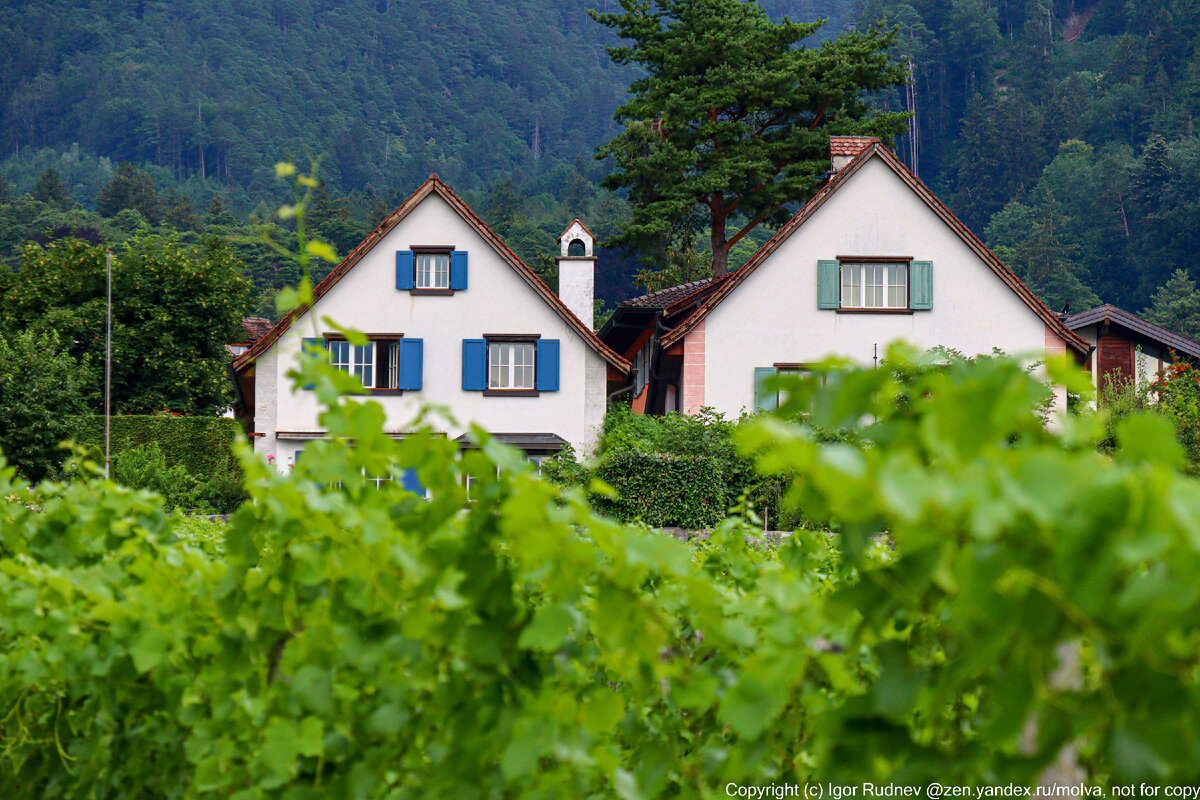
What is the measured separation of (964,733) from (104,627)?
62.3 inches

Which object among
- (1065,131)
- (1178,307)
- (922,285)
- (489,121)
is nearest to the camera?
(922,285)

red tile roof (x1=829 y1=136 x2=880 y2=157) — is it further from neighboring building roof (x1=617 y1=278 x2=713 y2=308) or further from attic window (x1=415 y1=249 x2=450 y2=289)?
attic window (x1=415 y1=249 x2=450 y2=289)

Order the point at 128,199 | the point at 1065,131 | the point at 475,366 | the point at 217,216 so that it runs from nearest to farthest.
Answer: the point at 475,366, the point at 1065,131, the point at 217,216, the point at 128,199

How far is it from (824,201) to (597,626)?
24137 millimetres

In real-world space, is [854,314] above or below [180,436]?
above

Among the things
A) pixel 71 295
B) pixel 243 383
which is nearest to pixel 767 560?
pixel 243 383

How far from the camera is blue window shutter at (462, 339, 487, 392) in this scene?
25922mm

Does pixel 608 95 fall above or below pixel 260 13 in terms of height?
below

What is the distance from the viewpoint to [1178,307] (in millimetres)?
62938

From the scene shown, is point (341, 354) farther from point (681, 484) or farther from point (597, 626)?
point (597, 626)

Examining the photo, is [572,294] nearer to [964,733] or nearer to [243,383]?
[243,383]

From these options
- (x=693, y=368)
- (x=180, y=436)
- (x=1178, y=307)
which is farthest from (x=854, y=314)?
(x=1178, y=307)

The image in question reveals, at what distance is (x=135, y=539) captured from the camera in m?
2.31

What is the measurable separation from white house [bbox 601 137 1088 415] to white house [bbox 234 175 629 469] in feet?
8.51
